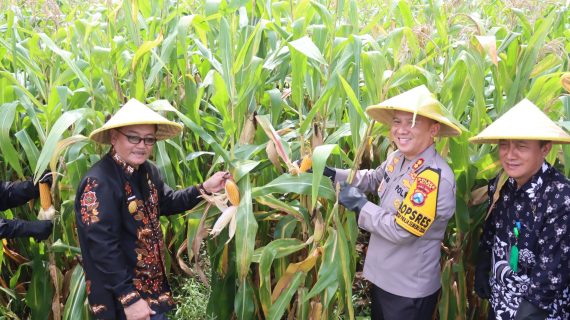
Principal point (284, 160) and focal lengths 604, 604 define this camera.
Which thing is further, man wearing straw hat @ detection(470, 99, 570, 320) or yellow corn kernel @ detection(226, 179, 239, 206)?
yellow corn kernel @ detection(226, 179, 239, 206)

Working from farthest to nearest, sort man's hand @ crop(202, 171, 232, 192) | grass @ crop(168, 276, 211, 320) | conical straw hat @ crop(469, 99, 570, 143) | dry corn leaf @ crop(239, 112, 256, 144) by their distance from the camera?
grass @ crop(168, 276, 211, 320) < dry corn leaf @ crop(239, 112, 256, 144) < man's hand @ crop(202, 171, 232, 192) < conical straw hat @ crop(469, 99, 570, 143)

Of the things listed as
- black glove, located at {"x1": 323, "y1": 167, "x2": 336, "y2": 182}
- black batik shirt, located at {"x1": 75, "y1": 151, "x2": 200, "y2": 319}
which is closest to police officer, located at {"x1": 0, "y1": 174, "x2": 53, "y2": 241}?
black batik shirt, located at {"x1": 75, "y1": 151, "x2": 200, "y2": 319}

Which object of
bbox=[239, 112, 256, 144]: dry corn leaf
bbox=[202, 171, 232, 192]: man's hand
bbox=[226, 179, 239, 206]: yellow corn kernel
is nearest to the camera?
bbox=[226, 179, 239, 206]: yellow corn kernel

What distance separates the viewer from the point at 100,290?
8.52 ft

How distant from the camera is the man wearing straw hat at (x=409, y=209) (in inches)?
96.4

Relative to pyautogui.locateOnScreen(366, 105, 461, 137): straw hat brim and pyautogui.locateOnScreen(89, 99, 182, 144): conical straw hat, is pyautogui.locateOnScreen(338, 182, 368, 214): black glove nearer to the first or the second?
pyautogui.locateOnScreen(366, 105, 461, 137): straw hat brim

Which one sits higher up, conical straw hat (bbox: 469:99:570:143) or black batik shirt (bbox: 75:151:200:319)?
conical straw hat (bbox: 469:99:570:143)

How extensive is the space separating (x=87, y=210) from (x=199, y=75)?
4.16ft

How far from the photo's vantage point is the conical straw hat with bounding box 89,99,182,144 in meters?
2.53

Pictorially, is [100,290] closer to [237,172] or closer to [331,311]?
[237,172]

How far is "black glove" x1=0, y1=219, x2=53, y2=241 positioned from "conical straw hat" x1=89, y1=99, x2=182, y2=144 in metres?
0.52

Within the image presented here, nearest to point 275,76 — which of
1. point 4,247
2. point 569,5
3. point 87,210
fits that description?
point 87,210

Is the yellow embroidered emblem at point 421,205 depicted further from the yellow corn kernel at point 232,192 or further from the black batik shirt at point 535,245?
the yellow corn kernel at point 232,192

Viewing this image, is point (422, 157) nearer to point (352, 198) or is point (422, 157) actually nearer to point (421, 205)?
point (421, 205)
